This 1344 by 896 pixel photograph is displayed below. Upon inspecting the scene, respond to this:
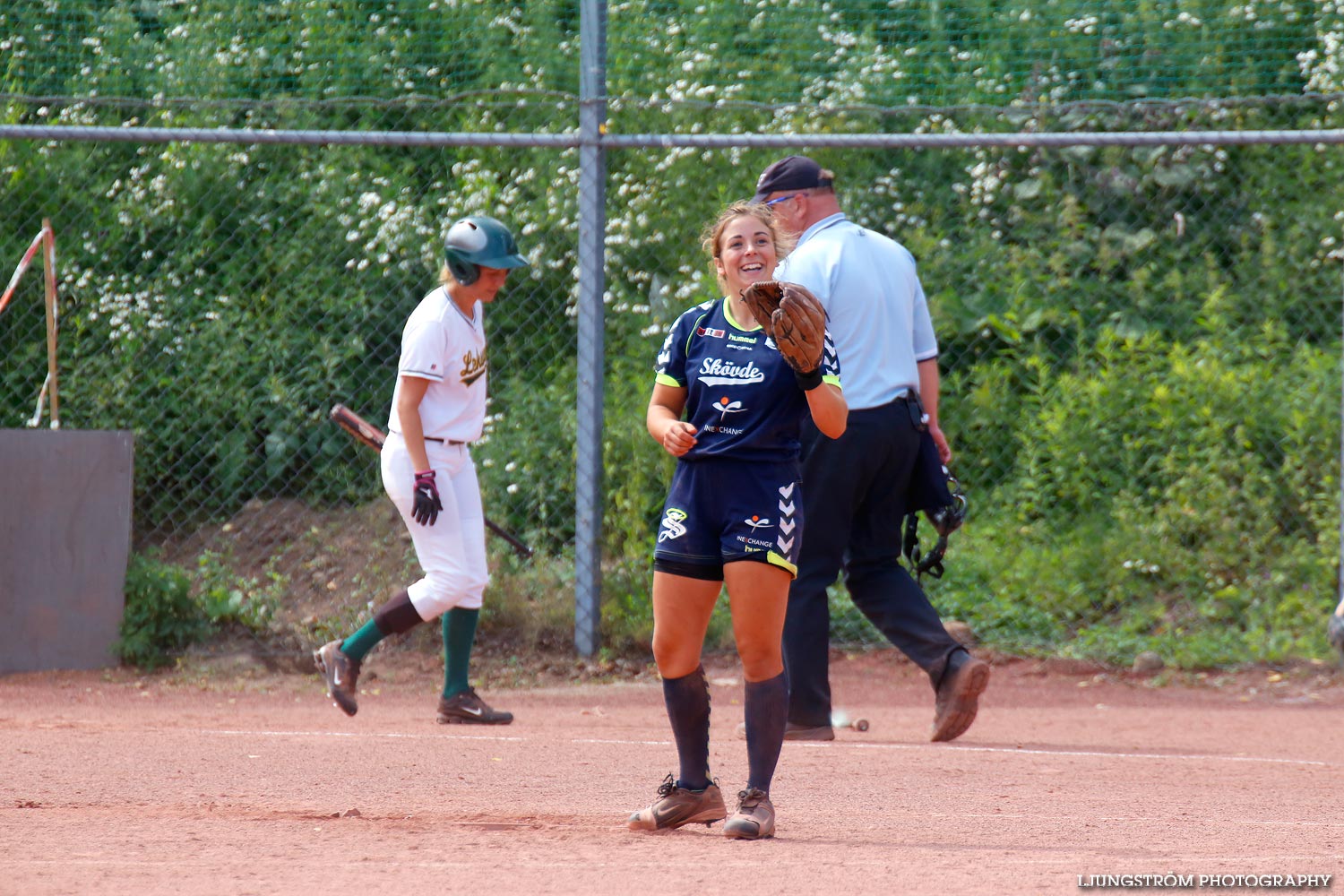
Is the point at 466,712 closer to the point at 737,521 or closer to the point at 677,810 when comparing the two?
the point at 677,810

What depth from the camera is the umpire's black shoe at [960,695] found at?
522 cm

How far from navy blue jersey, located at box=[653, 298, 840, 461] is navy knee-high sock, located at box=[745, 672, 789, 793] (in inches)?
23.6

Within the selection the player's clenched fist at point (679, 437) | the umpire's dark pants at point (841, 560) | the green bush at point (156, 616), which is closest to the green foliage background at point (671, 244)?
the green bush at point (156, 616)

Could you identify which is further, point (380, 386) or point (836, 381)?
point (380, 386)

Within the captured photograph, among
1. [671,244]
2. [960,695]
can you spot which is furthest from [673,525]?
[671,244]

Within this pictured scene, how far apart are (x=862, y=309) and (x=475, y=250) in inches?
62.4

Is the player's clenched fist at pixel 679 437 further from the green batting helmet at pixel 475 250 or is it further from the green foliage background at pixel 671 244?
the green foliage background at pixel 671 244

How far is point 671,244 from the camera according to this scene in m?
8.48

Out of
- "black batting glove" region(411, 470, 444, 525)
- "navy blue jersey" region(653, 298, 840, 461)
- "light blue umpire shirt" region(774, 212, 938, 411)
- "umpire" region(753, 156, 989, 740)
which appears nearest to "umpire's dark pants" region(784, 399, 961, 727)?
"umpire" region(753, 156, 989, 740)

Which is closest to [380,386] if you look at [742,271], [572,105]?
[572,105]

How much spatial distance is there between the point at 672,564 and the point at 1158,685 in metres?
4.41

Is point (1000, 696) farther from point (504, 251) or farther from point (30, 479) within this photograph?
point (30, 479)

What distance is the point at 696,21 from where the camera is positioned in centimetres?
880

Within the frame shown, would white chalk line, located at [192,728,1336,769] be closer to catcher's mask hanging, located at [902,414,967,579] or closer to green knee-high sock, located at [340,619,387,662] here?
green knee-high sock, located at [340,619,387,662]
